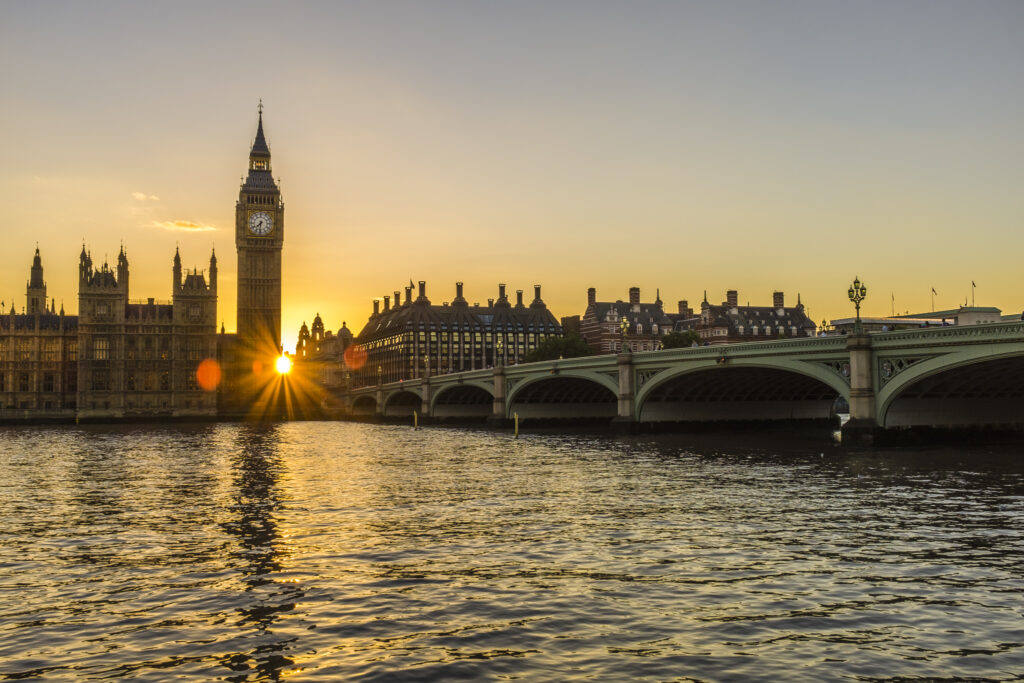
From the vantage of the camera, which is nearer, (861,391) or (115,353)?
(861,391)

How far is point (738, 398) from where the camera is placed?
289 feet

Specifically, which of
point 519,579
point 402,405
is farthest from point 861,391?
point 402,405

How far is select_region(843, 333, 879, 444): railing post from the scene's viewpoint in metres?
55.5

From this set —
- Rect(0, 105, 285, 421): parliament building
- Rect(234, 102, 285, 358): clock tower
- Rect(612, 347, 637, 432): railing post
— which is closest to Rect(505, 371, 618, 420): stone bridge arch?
Rect(612, 347, 637, 432): railing post

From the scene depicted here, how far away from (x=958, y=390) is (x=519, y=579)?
48723mm

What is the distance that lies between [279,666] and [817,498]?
80.7ft

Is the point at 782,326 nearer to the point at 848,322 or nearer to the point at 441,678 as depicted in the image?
the point at 848,322

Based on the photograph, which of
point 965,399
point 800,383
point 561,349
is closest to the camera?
point 965,399

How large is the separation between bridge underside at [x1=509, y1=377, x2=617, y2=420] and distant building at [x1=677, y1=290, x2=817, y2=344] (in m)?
72.5

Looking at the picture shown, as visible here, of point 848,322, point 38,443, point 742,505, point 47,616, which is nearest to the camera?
point 47,616

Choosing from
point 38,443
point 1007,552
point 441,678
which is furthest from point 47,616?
point 38,443

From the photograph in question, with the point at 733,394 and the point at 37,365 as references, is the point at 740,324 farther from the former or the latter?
the point at 37,365

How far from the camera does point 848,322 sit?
132375 millimetres

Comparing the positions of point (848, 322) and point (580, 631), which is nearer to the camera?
point (580, 631)
